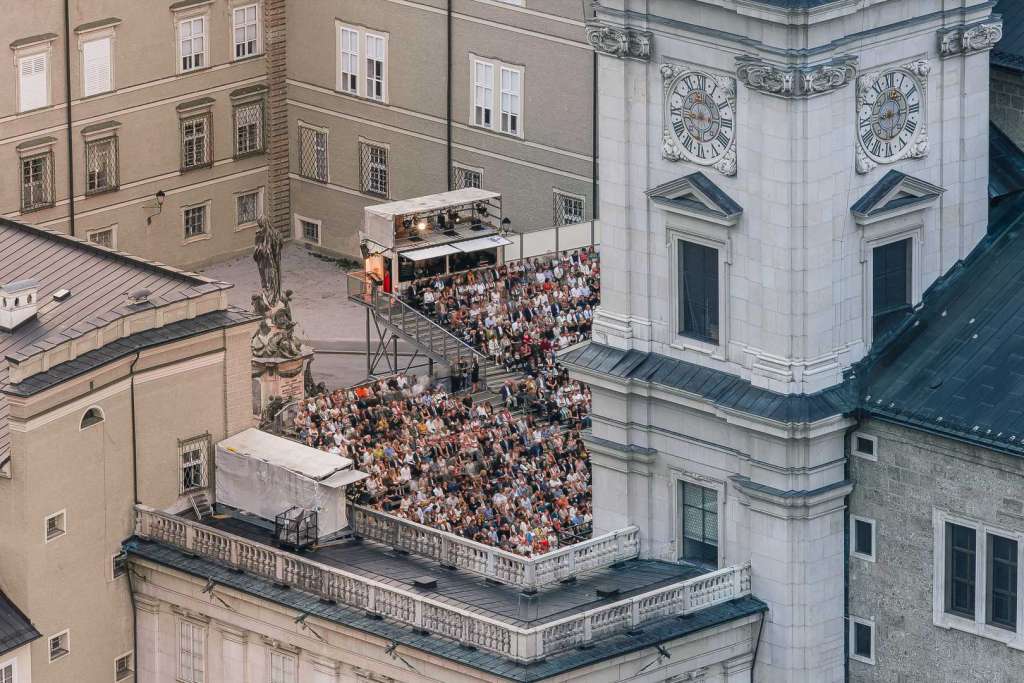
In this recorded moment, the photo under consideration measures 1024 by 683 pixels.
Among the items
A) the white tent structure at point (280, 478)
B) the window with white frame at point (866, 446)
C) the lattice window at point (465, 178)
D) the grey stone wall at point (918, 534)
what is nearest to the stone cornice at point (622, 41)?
the window with white frame at point (866, 446)

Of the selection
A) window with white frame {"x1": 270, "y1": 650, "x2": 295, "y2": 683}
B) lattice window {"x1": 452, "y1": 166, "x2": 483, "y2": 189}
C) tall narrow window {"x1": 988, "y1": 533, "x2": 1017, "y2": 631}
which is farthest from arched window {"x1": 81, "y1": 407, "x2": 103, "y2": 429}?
lattice window {"x1": 452, "y1": 166, "x2": 483, "y2": 189}

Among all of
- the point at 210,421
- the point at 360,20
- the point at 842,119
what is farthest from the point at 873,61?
the point at 360,20

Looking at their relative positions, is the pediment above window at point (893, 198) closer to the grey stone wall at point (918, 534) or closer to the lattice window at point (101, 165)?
the grey stone wall at point (918, 534)

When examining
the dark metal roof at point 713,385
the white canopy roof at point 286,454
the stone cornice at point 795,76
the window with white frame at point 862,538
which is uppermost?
the stone cornice at point 795,76

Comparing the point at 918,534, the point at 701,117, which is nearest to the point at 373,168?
the point at 701,117

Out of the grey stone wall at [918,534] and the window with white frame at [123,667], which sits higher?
the grey stone wall at [918,534]

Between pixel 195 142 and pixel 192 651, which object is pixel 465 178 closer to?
pixel 195 142

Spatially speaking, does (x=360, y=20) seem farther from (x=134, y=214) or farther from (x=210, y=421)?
(x=210, y=421)

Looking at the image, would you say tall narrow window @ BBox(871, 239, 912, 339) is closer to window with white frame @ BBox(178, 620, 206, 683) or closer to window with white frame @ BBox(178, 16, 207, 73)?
window with white frame @ BBox(178, 620, 206, 683)
